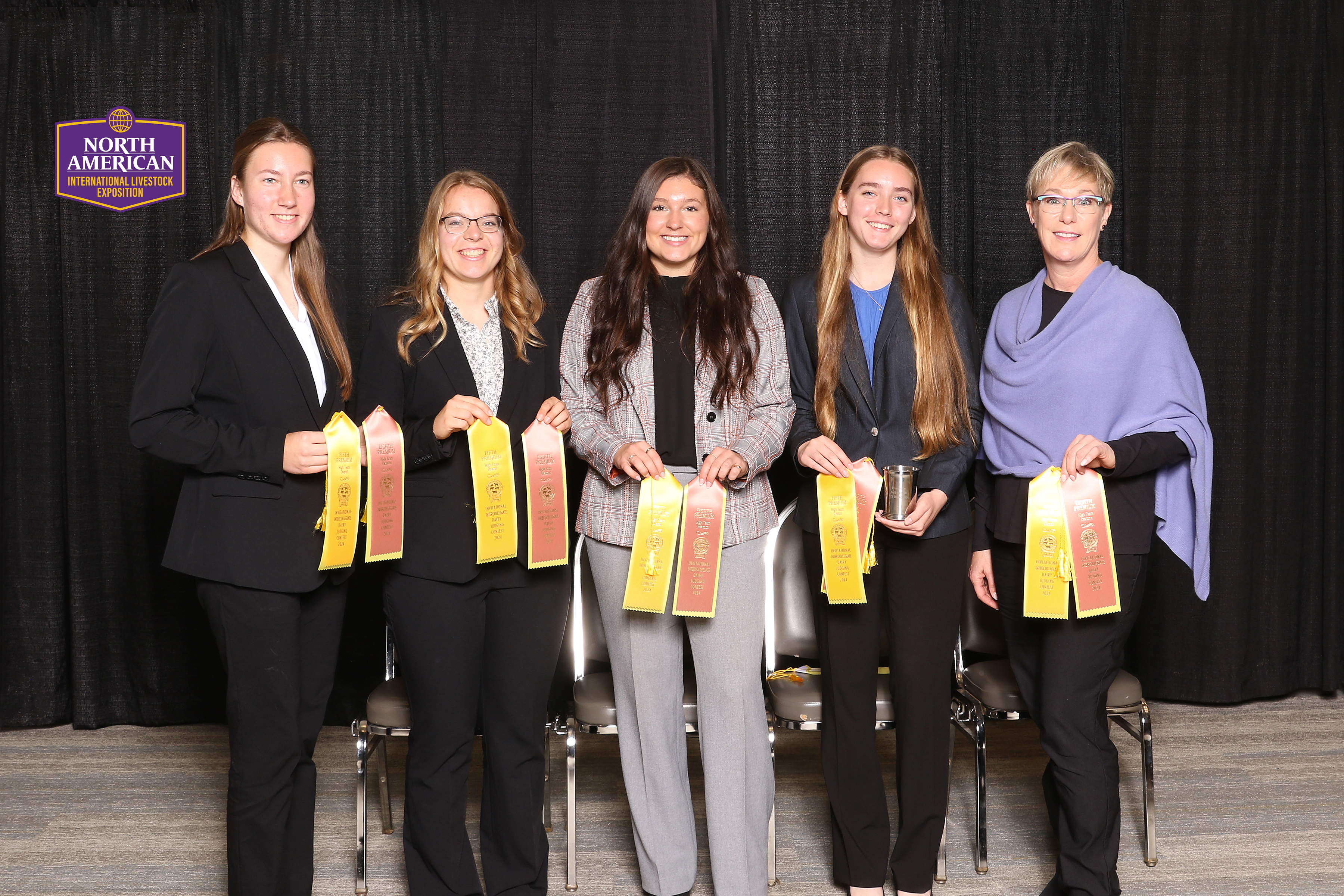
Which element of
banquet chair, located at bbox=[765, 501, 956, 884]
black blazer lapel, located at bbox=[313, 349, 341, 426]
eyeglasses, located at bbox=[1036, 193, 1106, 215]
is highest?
eyeglasses, located at bbox=[1036, 193, 1106, 215]

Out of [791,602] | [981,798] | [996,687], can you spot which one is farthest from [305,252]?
[981,798]

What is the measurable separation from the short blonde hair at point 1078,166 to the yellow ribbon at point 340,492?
1559 millimetres

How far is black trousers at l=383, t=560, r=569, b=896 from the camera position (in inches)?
86.0

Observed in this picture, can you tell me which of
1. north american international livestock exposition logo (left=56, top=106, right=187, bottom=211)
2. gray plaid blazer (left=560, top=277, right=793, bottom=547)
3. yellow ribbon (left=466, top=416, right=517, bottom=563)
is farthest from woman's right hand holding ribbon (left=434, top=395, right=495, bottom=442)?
north american international livestock exposition logo (left=56, top=106, right=187, bottom=211)

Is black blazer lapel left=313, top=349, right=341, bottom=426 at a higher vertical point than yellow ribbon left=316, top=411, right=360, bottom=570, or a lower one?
higher

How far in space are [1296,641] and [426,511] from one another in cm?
327

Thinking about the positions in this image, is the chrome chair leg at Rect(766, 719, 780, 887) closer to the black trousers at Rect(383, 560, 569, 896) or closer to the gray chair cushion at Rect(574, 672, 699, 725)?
the gray chair cushion at Rect(574, 672, 699, 725)

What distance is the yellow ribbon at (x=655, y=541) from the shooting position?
214 cm

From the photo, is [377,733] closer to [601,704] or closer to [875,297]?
[601,704]

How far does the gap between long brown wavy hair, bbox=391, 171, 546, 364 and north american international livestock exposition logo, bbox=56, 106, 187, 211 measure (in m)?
1.72

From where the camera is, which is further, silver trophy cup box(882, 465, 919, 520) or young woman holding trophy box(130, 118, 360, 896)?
silver trophy cup box(882, 465, 919, 520)

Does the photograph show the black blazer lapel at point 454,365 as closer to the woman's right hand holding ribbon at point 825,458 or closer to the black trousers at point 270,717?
the black trousers at point 270,717

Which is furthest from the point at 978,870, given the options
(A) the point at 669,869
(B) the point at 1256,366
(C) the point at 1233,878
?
(B) the point at 1256,366

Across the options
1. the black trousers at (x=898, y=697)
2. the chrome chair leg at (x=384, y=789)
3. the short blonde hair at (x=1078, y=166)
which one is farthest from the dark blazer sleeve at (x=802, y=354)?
the chrome chair leg at (x=384, y=789)
